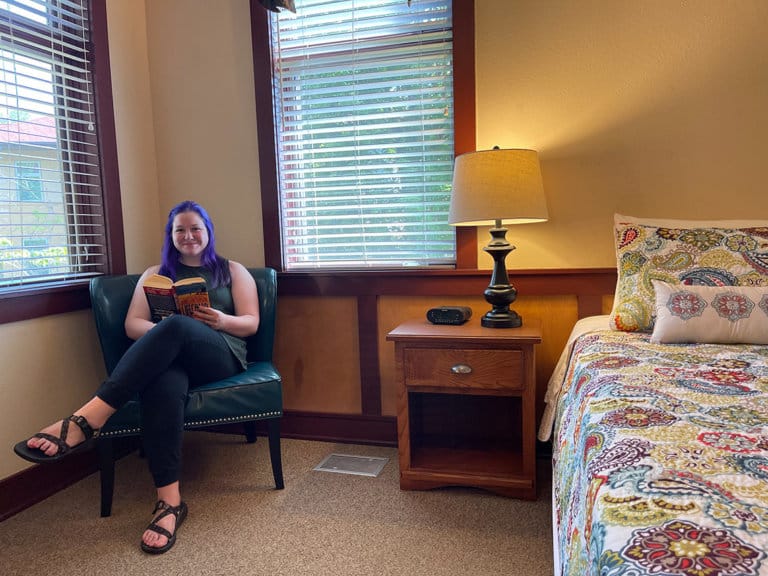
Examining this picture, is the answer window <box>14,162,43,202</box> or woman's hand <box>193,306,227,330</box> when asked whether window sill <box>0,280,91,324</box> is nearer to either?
window <box>14,162,43,202</box>

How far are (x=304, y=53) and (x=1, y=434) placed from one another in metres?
2.01

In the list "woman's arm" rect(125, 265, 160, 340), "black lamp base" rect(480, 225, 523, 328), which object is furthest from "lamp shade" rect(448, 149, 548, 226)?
"woman's arm" rect(125, 265, 160, 340)

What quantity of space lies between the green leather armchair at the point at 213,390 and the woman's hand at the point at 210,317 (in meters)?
0.22

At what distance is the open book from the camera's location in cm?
205

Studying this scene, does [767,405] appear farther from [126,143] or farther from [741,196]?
[126,143]

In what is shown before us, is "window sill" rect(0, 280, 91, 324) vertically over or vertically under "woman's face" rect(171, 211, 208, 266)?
under

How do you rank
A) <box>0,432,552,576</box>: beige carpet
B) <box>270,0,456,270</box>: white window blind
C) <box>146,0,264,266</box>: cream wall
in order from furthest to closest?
<box>146,0,264,266</box>: cream wall → <box>270,0,456,270</box>: white window blind → <box>0,432,552,576</box>: beige carpet

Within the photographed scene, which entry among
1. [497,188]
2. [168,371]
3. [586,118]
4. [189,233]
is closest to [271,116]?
[189,233]

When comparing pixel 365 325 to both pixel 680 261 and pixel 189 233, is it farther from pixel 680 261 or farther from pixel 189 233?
pixel 680 261

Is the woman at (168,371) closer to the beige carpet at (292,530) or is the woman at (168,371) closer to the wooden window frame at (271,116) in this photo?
the beige carpet at (292,530)

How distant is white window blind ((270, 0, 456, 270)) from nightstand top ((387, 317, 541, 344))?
430mm

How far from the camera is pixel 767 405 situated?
1101mm

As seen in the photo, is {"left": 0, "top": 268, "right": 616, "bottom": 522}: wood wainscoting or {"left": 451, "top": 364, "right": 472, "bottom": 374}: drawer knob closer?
{"left": 451, "top": 364, "right": 472, "bottom": 374}: drawer knob

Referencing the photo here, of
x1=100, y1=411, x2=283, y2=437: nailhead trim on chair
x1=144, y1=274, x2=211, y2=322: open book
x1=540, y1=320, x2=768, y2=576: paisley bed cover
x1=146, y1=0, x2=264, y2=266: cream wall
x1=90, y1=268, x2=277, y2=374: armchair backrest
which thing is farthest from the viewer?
x1=146, y1=0, x2=264, y2=266: cream wall
